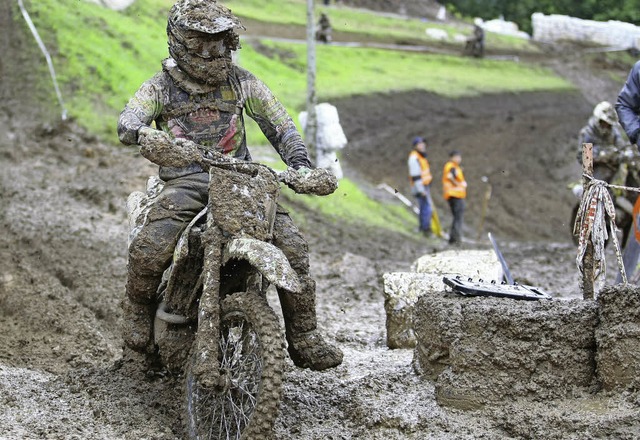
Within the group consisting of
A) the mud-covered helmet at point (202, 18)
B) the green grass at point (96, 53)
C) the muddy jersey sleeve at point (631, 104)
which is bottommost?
the green grass at point (96, 53)

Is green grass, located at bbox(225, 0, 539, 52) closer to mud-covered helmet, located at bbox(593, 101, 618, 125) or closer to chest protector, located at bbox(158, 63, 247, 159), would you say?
mud-covered helmet, located at bbox(593, 101, 618, 125)

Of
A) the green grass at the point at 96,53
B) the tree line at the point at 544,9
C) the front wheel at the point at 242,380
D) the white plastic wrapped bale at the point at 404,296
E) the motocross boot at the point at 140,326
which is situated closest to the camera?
the front wheel at the point at 242,380

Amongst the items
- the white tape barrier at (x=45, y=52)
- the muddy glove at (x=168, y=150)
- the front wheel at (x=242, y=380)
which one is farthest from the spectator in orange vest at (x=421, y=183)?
the front wheel at (x=242, y=380)

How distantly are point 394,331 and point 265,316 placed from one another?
342 cm

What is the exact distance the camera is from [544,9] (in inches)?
1506

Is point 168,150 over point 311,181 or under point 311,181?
over

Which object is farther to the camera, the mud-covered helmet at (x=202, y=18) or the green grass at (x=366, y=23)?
the green grass at (x=366, y=23)

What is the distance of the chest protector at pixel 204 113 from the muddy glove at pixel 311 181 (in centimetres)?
81

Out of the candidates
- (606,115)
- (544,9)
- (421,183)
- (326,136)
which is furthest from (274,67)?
(606,115)

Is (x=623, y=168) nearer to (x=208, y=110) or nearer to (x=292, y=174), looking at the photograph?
(x=208, y=110)

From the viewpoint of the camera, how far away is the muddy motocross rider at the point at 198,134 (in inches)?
276

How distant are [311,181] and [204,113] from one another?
1.13 m

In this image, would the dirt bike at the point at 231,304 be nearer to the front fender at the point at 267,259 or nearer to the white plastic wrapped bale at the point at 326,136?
the front fender at the point at 267,259

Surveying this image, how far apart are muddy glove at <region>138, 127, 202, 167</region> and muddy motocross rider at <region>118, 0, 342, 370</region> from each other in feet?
0.09
